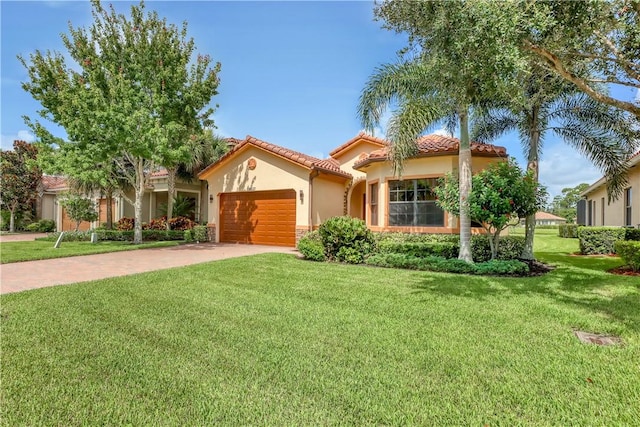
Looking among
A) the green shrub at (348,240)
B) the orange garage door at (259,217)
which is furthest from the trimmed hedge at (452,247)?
the orange garage door at (259,217)

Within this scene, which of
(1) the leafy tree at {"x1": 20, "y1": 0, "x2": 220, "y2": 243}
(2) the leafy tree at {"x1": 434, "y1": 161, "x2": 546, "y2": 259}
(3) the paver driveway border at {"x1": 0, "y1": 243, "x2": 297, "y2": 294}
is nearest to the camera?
(3) the paver driveway border at {"x1": 0, "y1": 243, "x2": 297, "y2": 294}

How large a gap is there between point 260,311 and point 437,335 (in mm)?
2845

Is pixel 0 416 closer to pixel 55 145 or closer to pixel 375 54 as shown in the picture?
pixel 375 54

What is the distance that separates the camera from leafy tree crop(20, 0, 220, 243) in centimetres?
1431

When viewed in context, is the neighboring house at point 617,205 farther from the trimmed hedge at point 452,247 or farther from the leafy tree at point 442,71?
the leafy tree at point 442,71

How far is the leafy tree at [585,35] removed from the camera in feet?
18.4

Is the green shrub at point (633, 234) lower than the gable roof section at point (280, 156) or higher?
lower

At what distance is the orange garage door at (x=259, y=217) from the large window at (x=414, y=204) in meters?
4.95

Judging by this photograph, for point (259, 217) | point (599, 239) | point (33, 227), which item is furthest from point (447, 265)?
point (33, 227)

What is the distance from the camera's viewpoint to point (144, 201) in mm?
26609

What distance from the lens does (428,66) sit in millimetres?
7406

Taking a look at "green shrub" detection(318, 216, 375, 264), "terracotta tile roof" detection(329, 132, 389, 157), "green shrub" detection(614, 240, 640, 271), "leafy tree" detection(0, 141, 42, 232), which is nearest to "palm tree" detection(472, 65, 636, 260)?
"green shrub" detection(614, 240, 640, 271)

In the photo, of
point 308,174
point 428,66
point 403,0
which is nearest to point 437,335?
point 428,66

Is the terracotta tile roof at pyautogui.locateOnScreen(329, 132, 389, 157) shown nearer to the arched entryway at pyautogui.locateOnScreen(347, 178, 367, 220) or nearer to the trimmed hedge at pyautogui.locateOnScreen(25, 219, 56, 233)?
the arched entryway at pyautogui.locateOnScreen(347, 178, 367, 220)
